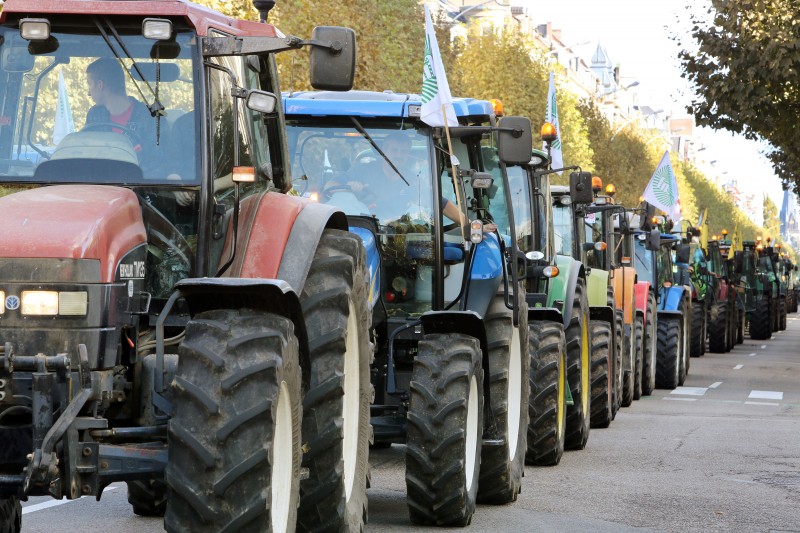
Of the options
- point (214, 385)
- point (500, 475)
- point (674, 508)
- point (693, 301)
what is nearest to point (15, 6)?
point (214, 385)

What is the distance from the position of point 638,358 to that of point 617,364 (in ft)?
10.7

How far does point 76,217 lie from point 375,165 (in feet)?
12.4

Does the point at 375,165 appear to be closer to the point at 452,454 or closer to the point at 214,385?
the point at 452,454

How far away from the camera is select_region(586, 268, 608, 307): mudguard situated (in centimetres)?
1759

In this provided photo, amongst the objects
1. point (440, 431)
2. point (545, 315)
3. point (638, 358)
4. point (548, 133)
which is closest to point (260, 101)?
point (440, 431)

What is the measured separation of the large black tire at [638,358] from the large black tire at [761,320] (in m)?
25.6

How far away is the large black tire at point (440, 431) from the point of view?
27.3ft

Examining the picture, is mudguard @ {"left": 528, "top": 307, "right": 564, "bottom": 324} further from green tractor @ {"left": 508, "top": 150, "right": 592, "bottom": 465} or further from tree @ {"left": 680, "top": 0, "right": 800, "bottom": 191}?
tree @ {"left": 680, "top": 0, "right": 800, "bottom": 191}

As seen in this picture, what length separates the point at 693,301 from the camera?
31.0m

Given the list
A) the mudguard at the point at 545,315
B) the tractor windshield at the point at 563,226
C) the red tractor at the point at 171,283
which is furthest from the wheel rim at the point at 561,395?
the red tractor at the point at 171,283

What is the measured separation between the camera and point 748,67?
94.8 ft

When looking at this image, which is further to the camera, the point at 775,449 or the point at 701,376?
the point at 701,376

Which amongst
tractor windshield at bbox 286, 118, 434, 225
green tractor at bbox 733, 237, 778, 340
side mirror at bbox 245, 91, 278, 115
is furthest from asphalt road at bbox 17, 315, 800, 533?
green tractor at bbox 733, 237, 778, 340

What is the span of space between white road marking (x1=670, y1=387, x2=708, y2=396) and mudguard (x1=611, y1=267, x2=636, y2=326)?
3376 millimetres
